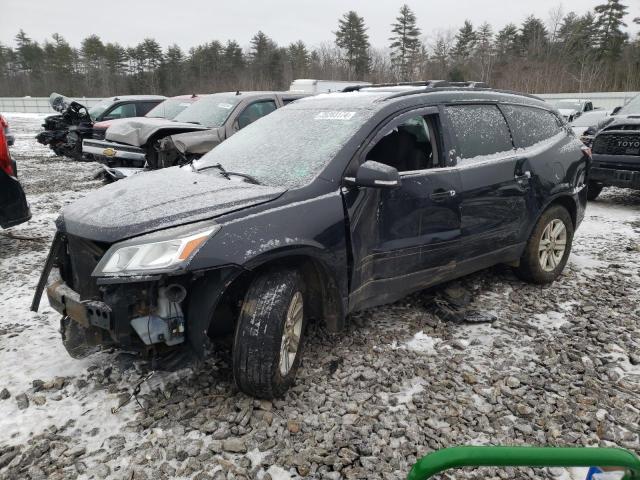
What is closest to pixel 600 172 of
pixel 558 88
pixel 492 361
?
pixel 492 361

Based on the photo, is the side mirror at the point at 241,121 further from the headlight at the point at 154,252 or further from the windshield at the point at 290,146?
the headlight at the point at 154,252

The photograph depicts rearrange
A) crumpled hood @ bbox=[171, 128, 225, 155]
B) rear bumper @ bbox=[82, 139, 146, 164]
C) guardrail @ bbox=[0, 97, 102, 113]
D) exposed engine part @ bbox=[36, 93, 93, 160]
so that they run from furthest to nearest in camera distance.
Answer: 1. guardrail @ bbox=[0, 97, 102, 113]
2. exposed engine part @ bbox=[36, 93, 93, 160]
3. rear bumper @ bbox=[82, 139, 146, 164]
4. crumpled hood @ bbox=[171, 128, 225, 155]

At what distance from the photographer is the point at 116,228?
2.42 meters

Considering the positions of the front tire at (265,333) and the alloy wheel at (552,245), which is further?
the alloy wheel at (552,245)

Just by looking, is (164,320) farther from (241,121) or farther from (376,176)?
(241,121)

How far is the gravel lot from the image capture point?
2.25 meters

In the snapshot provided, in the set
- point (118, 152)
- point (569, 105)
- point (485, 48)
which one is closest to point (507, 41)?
point (485, 48)

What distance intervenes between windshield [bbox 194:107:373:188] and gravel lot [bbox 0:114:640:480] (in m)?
1.22

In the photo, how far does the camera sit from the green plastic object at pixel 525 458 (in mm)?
1200

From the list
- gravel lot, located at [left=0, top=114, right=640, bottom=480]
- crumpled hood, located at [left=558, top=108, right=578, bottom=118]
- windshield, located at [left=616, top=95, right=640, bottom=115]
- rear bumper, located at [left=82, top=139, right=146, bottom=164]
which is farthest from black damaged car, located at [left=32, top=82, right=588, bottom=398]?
crumpled hood, located at [left=558, top=108, right=578, bottom=118]

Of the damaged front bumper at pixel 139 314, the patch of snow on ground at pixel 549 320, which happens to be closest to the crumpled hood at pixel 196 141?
the damaged front bumper at pixel 139 314

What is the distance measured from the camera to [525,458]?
1197mm

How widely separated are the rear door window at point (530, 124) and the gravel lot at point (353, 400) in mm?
1418

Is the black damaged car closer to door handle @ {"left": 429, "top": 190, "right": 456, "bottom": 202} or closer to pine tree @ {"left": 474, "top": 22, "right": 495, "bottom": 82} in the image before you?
door handle @ {"left": 429, "top": 190, "right": 456, "bottom": 202}
